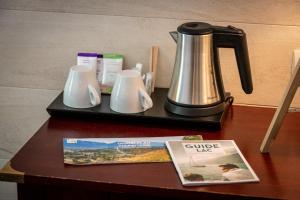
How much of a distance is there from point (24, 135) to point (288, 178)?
92 cm

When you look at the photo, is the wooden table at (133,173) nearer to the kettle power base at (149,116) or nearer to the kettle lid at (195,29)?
the kettle power base at (149,116)

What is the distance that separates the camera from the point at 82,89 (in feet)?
4.06

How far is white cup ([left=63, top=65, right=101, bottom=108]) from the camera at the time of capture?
1.23m

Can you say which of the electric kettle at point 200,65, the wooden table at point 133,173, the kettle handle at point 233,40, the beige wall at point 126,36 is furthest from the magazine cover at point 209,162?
the beige wall at point 126,36

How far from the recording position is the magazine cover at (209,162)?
97 centimetres

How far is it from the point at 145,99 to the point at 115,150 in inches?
7.5

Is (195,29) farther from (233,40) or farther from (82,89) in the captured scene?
(82,89)

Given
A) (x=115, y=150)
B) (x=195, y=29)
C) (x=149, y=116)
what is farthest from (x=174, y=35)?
(x=115, y=150)

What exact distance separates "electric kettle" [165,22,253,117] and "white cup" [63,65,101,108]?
21 cm

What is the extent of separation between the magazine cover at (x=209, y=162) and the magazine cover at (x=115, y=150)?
0.03 metres

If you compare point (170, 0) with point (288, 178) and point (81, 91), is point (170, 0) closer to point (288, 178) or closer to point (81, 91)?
point (81, 91)

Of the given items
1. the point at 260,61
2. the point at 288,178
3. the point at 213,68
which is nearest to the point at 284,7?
the point at 260,61

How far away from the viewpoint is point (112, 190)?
37.9 inches

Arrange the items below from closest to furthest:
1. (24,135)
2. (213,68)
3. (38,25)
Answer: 1. (213,68)
2. (38,25)
3. (24,135)
